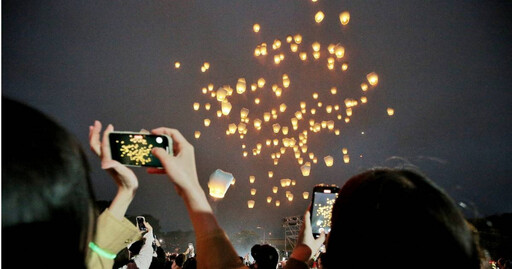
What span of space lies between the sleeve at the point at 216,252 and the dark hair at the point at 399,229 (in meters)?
0.38

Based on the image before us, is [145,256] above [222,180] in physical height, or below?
below

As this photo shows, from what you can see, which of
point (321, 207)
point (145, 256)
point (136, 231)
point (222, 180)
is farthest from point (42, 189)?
point (145, 256)

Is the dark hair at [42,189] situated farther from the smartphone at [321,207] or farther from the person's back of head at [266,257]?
the person's back of head at [266,257]

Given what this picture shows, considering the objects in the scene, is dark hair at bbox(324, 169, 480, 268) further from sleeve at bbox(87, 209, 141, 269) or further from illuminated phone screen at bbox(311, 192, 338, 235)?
illuminated phone screen at bbox(311, 192, 338, 235)

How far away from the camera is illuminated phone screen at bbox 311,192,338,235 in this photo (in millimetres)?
2193

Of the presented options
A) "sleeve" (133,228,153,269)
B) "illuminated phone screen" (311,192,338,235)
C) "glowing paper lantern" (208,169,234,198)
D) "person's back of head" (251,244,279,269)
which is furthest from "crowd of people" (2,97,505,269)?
"person's back of head" (251,244,279,269)

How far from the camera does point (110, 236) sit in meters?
1.23

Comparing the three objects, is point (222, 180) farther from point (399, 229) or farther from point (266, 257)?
point (266, 257)

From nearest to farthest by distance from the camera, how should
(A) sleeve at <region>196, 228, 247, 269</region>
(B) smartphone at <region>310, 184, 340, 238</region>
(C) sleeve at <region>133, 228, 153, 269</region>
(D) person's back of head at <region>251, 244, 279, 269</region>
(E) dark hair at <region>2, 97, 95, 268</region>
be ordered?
(E) dark hair at <region>2, 97, 95, 268</region> < (A) sleeve at <region>196, 228, 247, 269</region> < (B) smartphone at <region>310, 184, 340, 238</region> < (C) sleeve at <region>133, 228, 153, 269</region> < (D) person's back of head at <region>251, 244, 279, 269</region>

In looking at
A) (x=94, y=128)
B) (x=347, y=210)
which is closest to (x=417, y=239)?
(x=347, y=210)

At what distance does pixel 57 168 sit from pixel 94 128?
3.79 feet

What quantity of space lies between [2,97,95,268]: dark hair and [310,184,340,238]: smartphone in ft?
6.03

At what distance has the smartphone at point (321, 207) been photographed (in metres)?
2.19

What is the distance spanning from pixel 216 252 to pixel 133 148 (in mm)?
717
